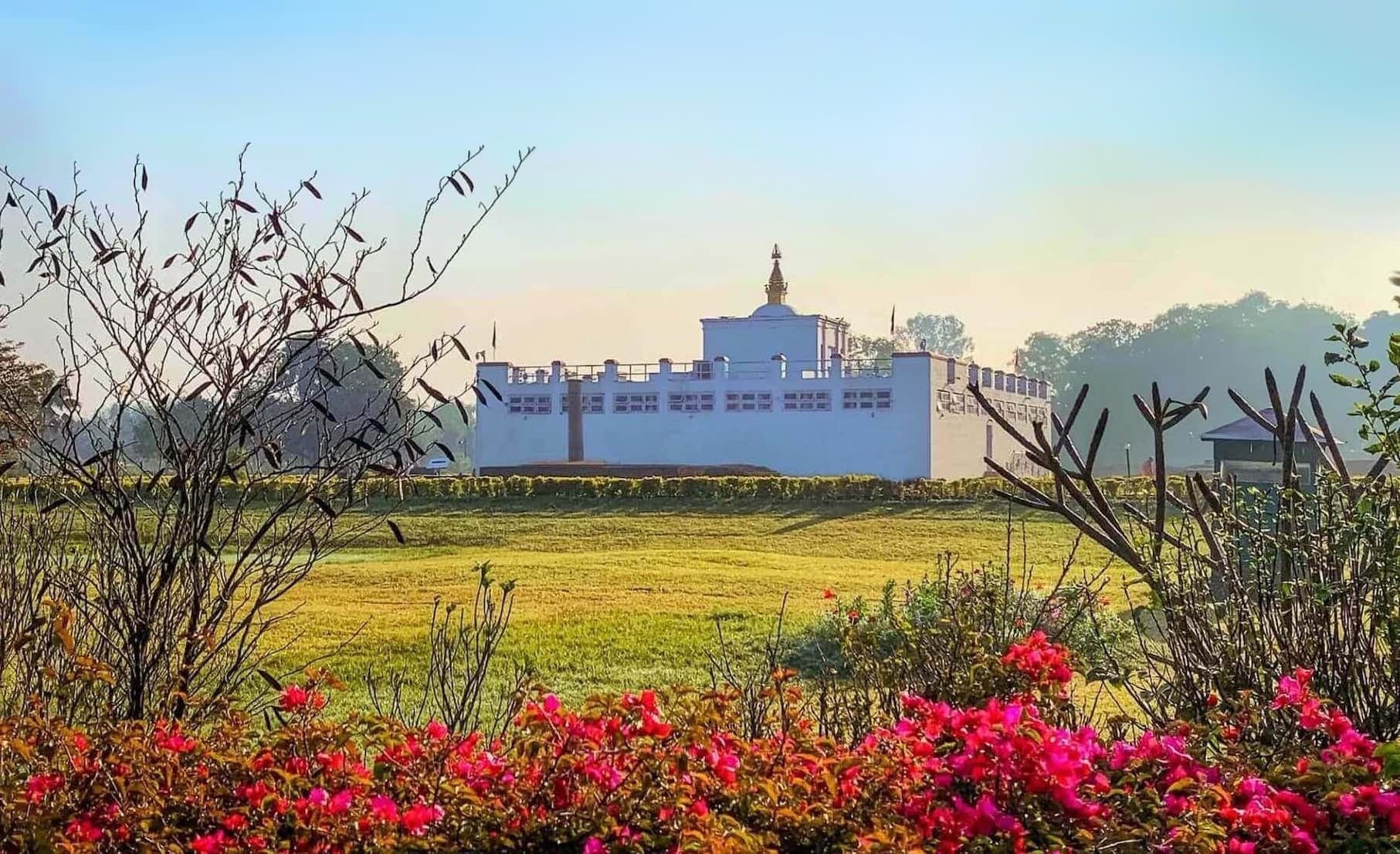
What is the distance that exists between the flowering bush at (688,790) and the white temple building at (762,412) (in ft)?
86.7

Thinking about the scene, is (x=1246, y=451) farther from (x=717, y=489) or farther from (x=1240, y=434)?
(x=717, y=489)

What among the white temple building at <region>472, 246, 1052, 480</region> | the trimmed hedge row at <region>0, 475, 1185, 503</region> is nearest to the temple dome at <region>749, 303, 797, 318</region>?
the white temple building at <region>472, 246, 1052, 480</region>

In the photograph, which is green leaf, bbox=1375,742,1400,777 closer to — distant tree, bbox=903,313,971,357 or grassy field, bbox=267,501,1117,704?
grassy field, bbox=267,501,1117,704

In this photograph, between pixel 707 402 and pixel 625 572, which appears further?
pixel 707 402

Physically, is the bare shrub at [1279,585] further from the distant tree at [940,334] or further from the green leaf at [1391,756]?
the distant tree at [940,334]

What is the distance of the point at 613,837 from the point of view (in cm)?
229

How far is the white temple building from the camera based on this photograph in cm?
3039

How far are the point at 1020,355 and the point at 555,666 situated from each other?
6101 centimetres

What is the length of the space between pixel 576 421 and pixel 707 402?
3.55m

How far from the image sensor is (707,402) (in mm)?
32000

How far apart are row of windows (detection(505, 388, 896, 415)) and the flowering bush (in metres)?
28.1

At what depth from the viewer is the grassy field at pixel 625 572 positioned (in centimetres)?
762

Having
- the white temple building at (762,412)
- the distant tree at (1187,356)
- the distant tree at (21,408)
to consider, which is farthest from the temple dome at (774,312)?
the distant tree at (21,408)

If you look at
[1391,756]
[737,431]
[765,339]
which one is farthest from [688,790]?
[765,339]
